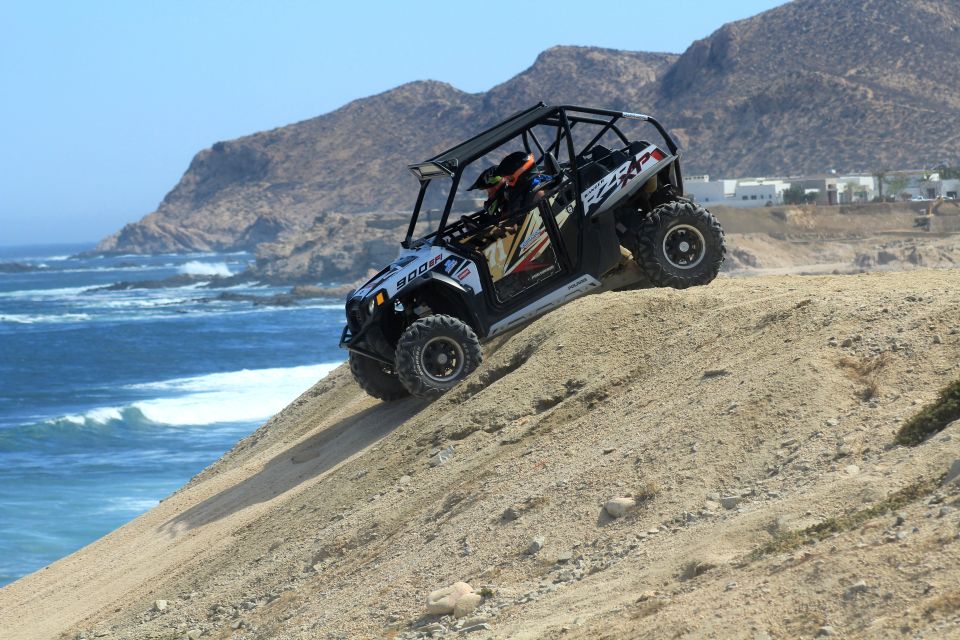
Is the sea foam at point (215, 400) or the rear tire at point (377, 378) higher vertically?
the rear tire at point (377, 378)

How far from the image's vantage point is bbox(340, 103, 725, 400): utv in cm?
1259

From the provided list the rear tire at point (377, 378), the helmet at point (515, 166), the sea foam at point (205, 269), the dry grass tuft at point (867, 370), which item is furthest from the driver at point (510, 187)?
the sea foam at point (205, 269)

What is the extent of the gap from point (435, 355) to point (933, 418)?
5657 millimetres

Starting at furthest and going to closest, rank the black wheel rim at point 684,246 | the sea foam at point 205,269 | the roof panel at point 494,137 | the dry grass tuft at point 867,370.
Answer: the sea foam at point 205,269, the black wheel rim at point 684,246, the roof panel at point 494,137, the dry grass tuft at point 867,370

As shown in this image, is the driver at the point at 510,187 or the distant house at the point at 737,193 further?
the distant house at the point at 737,193

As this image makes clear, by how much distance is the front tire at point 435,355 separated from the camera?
12336 mm

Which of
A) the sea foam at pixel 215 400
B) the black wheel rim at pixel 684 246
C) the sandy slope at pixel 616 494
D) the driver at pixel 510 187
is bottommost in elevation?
the sea foam at pixel 215 400

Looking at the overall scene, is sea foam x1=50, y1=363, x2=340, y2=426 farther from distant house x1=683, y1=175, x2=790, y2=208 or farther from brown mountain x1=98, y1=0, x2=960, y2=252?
brown mountain x1=98, y1=0, x2=960, y2=252

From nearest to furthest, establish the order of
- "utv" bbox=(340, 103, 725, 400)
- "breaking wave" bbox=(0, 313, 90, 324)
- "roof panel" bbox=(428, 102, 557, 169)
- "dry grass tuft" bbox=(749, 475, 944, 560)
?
"dry grass tuft" bbox=(749, 475, 944, 560) < "utv" bbox=(340, 103, 725, 400) < "roof panel" bbox=(428, 102, 557, 169) < "breaking wave" bbox=(0, 313, 90, 324)

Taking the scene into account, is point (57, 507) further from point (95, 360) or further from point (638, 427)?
point (95, 360)

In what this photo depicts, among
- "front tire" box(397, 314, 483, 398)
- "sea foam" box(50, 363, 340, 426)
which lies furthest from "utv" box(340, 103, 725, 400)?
"sea foam" box(50, 363, 340, 426)

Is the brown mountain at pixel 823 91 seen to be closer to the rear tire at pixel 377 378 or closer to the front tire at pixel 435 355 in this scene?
the rear tire at pixel 377 378

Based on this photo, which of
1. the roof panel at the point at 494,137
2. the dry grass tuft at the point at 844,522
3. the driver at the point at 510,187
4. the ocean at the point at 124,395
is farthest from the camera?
the ocean at the point at 124,395

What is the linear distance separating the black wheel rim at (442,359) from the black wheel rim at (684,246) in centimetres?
248
